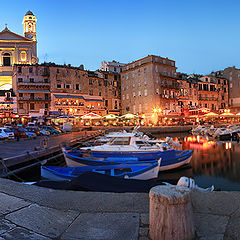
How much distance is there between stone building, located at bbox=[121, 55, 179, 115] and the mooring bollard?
5571cm

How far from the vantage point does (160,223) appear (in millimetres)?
3268

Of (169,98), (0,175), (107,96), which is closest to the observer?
(0,175)

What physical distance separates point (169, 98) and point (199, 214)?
195 feet

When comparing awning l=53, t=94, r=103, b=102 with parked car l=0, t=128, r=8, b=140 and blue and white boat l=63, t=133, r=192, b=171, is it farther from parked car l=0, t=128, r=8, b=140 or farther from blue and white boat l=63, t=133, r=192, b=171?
blue and white boat l=63, t=133, r=192, b=171

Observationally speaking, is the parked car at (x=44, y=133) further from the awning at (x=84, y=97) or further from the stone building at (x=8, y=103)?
the stone building at (x=8, y=103)

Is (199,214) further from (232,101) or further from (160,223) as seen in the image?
(232,101)

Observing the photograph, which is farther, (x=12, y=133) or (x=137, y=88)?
(x=137, y=88)

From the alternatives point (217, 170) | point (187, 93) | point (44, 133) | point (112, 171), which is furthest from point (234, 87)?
point (112, 171)

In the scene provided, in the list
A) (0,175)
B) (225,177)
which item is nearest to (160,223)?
(0,175)

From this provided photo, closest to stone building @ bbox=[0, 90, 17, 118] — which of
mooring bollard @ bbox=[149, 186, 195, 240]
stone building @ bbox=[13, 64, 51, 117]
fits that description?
stone building @ bbox=[13, 64, 51, 117]

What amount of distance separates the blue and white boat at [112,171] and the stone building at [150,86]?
45.7 meters

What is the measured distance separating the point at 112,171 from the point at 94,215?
916 centimetres

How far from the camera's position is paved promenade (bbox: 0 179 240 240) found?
376 centimetres

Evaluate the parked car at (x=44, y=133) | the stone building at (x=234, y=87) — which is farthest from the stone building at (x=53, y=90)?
the stone building at (x=234, y=87)
